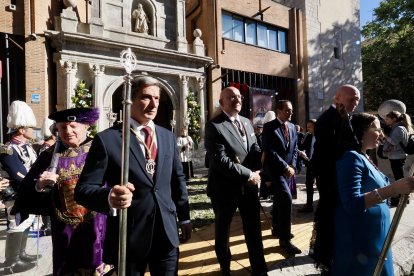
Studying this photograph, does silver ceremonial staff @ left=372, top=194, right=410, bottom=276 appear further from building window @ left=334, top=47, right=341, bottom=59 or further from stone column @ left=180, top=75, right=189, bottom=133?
building window @ left=334, top=47, right=341, bottom=59

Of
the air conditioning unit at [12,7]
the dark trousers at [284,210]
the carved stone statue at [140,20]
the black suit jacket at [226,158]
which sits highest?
the carved stone statue at [140,20]

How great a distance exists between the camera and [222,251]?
3.30 metres

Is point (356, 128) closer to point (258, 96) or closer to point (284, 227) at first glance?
point (284, 227)

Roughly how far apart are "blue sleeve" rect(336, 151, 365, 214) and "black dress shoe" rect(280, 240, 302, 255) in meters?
2.03

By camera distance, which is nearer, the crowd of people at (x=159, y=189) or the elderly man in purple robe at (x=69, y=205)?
the crowd of people at (x=159, y=189)

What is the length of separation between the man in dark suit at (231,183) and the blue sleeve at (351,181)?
1.04 m

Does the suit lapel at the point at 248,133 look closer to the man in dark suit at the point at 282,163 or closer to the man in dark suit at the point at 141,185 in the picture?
the man in dark suit at the point at 282,163

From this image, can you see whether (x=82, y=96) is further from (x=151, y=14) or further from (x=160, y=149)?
(x=160, y=149)

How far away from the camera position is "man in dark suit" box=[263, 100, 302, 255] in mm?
4094

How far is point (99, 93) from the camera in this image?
440 inches

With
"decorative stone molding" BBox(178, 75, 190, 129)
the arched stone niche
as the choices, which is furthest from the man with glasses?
the arched stone niche

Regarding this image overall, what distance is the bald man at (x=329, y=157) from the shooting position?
2.52 meters

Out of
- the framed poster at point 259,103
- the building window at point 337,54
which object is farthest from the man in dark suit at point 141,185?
the building window at point 337,54

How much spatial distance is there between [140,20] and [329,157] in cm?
1154
